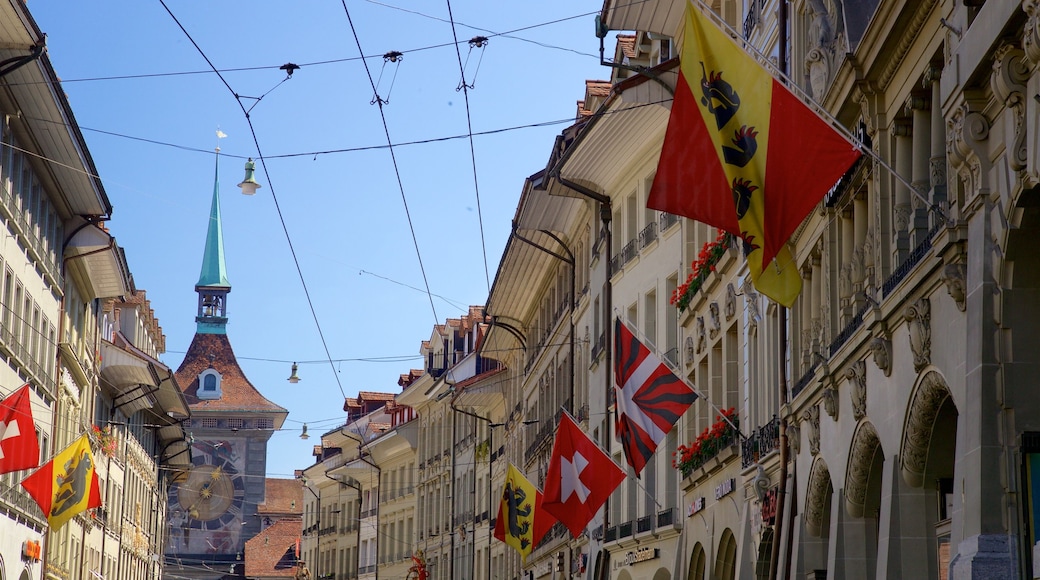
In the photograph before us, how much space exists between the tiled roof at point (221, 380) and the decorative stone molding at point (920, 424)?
130m

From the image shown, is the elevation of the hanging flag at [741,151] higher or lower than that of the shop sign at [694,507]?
A: higher

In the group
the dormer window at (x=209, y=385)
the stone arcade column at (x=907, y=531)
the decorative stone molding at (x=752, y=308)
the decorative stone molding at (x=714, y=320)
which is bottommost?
the stone arcade column at (x=907, y=531)

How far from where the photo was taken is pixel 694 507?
1000 inches

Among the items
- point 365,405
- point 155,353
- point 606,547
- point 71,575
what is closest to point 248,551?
point 365,405

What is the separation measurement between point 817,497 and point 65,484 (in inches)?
703

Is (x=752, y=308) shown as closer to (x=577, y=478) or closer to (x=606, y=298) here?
(x=577, y=478)

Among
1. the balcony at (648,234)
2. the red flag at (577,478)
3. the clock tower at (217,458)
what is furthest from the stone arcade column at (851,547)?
the clock tower at (217,458)

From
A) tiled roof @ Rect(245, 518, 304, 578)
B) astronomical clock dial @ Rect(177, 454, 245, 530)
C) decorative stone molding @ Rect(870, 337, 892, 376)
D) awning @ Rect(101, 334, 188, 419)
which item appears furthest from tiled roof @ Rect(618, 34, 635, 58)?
astronomical clock dial @ Rect(177, 454, 245, 530)

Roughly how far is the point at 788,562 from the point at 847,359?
10.6 ft

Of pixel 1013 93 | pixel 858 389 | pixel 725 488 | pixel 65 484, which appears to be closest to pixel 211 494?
pixel 65 484

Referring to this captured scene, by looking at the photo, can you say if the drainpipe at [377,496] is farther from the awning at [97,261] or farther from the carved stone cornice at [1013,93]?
the carved stone cornice at [1013,93]

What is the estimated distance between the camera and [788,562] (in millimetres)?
18062

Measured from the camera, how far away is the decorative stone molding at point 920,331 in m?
12.7

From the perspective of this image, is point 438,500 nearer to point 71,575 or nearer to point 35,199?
point 71,575
